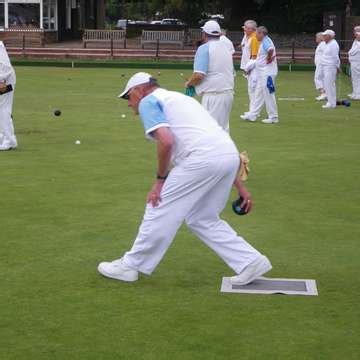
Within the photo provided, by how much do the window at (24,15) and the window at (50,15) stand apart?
607mm

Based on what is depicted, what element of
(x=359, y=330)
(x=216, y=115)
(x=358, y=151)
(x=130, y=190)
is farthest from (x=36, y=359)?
(x=358, y=151)

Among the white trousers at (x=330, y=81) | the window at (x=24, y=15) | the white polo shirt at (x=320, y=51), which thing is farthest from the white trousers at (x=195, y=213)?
the window at (x=24, y=15)

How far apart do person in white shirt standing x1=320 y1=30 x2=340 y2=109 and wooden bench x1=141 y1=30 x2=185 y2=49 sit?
73.5ft

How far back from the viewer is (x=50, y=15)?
157 ft

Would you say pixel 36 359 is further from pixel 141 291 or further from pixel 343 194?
pixel 343 194

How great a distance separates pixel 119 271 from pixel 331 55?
1532cm

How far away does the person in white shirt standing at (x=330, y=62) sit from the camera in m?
21.2

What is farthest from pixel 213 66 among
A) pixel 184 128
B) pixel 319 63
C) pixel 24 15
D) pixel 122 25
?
pixel 122 25

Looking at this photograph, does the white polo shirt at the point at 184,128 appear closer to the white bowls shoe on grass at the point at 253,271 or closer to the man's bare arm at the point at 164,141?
the man's bare arm at the point at 164,141

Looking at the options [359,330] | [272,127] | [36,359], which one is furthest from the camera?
[272,127]

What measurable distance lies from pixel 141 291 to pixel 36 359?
57.2 inches

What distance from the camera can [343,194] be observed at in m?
10.8

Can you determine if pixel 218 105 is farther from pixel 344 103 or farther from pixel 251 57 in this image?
pixel 344 103

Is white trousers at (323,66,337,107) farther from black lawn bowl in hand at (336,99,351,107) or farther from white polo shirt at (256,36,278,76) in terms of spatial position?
white polo shirt at (256,36,278,76)
